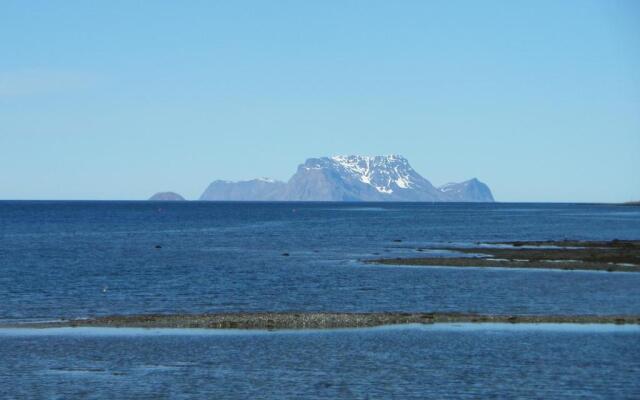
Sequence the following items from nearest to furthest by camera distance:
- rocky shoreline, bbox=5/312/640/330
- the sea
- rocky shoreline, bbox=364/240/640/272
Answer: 1. the sea
2. rocky shoreline, bbox=5/312/640/330
3. rocky shoreline, bbox=364/240/640/272

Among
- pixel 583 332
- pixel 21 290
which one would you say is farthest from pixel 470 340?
pixel 21 290

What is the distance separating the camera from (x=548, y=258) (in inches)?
3214

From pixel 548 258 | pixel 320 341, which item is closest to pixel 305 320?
pixel 320 341

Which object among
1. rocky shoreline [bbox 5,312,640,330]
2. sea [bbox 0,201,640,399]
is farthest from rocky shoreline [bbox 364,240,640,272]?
rocky shoreline [bbox 5,312,640,330]

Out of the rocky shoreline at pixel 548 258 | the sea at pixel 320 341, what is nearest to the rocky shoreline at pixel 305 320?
the sea at pixel 320 341

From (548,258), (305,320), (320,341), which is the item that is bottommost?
(320,341)

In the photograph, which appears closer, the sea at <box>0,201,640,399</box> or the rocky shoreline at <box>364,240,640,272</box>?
the sea at <box>0,201,640,399</box>

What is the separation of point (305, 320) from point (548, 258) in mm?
44483

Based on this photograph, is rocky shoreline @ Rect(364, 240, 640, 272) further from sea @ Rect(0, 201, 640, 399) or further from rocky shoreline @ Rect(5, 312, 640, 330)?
rocky shoreline @ Rect(5, 312, 640, 330)

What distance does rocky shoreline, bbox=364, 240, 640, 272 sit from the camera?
244 feet

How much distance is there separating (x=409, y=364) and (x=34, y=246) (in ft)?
279

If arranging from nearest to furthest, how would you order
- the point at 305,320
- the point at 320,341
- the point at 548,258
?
the point at 320,341, the point at 305,320, the point at 548,258

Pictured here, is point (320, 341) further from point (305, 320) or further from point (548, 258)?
point (548, 258)

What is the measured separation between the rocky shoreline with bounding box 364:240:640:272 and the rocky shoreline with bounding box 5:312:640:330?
29376mm
